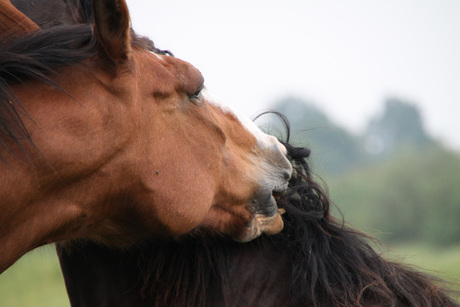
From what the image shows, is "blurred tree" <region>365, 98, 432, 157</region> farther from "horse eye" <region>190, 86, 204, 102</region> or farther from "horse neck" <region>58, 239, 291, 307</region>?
"horse eye" <region>190, 86, 204, 102</region>

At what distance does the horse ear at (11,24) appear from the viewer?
2.11m

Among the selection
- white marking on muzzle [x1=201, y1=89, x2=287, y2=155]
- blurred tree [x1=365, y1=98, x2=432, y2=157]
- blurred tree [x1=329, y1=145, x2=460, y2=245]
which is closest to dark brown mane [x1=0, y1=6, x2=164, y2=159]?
white marking on muzzle [x1=201, y1=89, x2=287, y2=155]

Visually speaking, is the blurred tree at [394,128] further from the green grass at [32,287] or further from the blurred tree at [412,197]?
the green grass at [32,287]

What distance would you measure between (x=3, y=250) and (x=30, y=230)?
4.2 inches

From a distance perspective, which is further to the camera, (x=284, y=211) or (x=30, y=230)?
(x=284, y=211)

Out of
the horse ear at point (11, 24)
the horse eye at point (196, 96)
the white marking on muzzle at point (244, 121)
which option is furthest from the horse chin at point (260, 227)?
the horse ear at point (11, 24)

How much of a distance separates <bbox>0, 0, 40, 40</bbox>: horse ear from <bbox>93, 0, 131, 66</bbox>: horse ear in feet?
0.93

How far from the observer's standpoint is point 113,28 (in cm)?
208

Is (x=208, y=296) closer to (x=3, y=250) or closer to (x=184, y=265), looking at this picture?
(x=184, y=265)

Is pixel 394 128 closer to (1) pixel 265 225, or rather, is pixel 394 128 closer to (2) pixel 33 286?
(2) pixel 33 286

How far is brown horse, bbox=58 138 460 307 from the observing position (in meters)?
2.71

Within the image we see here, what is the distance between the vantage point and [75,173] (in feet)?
6.63

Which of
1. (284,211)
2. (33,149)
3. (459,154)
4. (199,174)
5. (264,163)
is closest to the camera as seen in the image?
(33,149)

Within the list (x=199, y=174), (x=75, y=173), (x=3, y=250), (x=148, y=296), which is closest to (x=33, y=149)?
(x=75, y=173)
